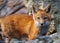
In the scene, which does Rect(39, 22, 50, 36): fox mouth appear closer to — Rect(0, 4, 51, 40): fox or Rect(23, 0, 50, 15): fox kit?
Rect(0, 4, 51, 40): fox

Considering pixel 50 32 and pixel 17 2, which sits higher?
pixel 17 2

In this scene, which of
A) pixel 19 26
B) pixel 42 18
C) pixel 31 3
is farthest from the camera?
pixel 31 3

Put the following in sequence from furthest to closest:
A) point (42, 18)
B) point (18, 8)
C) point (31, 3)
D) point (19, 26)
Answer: point (31, 3) < point (18, 8) < point (19, 26) < point (42, 18)

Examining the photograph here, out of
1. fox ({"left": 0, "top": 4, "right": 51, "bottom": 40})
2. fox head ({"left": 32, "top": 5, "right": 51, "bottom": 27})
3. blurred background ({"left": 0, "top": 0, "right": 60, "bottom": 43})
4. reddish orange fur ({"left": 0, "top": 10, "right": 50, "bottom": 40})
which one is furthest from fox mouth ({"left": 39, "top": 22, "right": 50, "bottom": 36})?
blurred background ({"left": 0, "top": 0, "right": 60, "bottom": 43})

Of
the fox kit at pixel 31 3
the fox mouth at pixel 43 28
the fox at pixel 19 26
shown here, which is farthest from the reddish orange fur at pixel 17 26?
the fox kit at pixel 31 3

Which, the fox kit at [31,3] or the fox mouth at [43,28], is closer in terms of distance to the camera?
the fox mouth at [43,28]

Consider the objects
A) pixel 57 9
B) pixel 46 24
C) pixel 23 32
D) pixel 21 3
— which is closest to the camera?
pixel 46 24

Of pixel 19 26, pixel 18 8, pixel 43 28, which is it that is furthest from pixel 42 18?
pixel 18 8

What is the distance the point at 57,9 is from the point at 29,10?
3.93 ft

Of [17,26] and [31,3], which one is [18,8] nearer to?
[31,3]

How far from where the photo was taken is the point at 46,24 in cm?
814

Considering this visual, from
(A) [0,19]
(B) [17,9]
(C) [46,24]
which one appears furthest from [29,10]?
Result: (C) [46,24]

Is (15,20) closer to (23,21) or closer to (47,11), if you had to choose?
(23,21)

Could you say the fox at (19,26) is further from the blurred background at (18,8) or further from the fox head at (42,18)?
the blurred background at (18,8)
